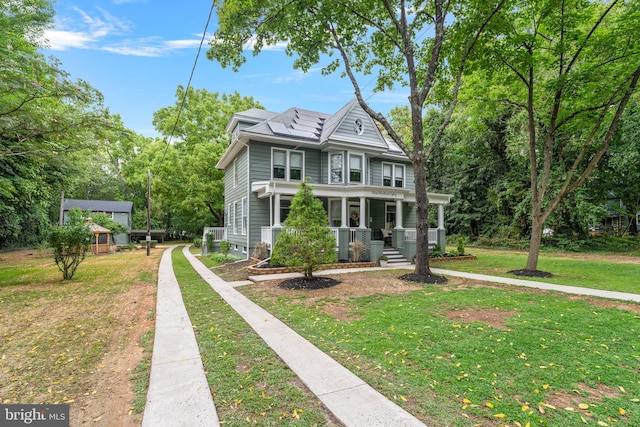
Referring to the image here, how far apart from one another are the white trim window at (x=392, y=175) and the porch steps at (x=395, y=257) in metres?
4.44

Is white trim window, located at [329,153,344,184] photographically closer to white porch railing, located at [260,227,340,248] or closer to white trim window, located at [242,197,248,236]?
white porch railing, located at [260,227,340,248]

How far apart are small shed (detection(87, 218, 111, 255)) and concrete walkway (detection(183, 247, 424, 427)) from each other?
2257cm

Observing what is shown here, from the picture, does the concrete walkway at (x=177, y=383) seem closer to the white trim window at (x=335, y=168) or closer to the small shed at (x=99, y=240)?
the white trim window at (x=335, y=168)

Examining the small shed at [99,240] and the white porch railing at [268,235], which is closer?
the white porch railing at [268,235]

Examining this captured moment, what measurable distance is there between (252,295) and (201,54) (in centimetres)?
716

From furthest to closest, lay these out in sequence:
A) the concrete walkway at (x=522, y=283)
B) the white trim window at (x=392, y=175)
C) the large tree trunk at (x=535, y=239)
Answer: the white trim window at (x=392, y=175) < the large tree trunk at (x=535, y=239) < the concrete walkway at (x=522, y=283)

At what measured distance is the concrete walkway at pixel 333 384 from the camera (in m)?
A: 2.46

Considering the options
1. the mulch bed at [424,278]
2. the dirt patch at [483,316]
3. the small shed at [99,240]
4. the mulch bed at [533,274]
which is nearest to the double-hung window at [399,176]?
the mulch bed at [533,274]

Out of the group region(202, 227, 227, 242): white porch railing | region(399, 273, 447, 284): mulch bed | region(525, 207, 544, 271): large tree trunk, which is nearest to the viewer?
region(399, 273, 447, 284): mulch bed

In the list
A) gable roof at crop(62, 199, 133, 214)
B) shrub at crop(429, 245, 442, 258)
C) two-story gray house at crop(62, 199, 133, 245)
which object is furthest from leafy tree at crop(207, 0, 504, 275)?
gable roof at crop(62, 199, 133, 214)

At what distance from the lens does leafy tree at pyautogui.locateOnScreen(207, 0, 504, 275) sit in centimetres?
845

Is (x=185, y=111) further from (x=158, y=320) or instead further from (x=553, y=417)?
(x=553, y=417)

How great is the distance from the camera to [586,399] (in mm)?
2746

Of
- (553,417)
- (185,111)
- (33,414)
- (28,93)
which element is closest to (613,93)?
(553,417)
